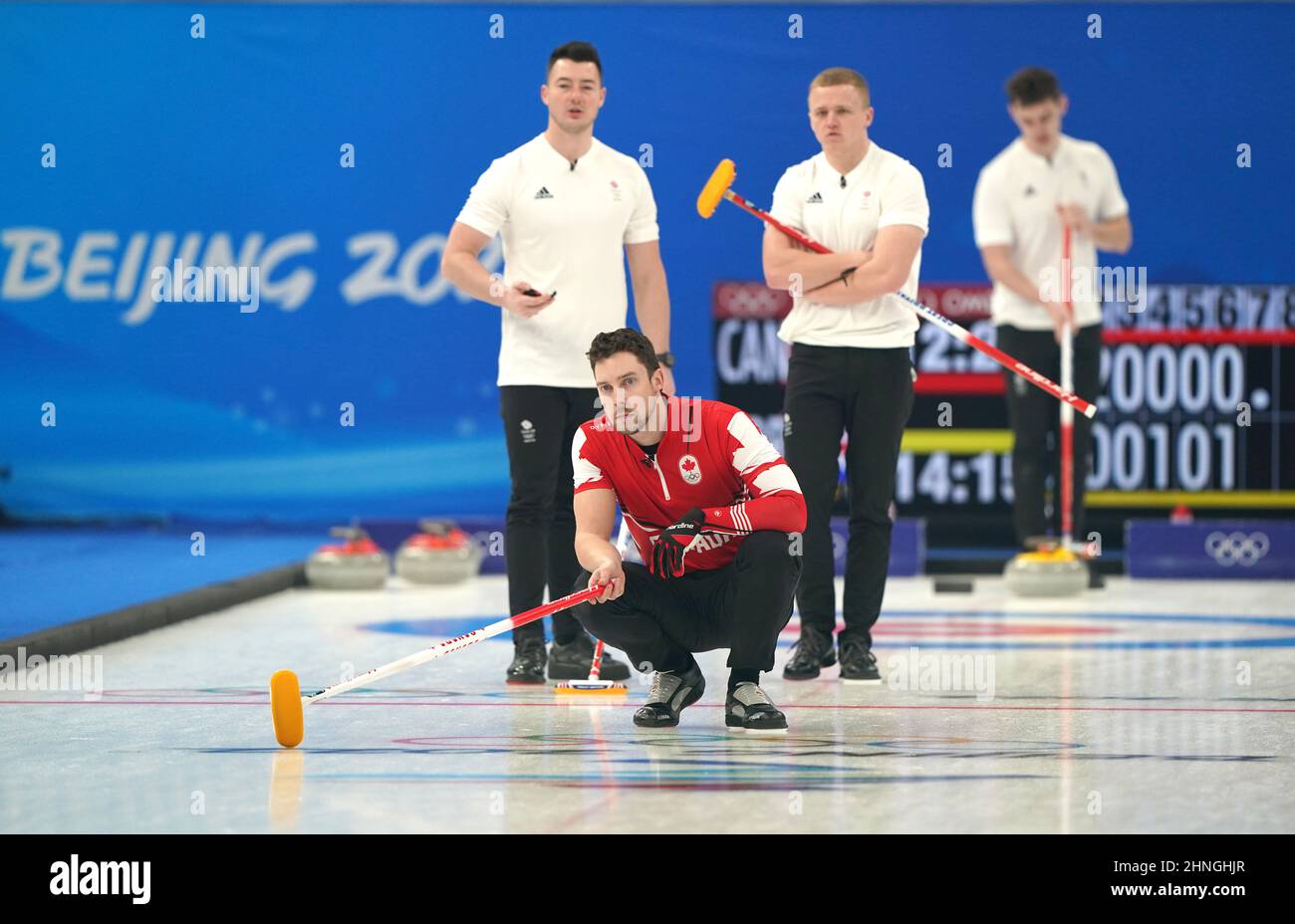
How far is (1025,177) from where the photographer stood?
703 cm

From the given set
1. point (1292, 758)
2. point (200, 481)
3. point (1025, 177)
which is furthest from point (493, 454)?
point (1292, 758)

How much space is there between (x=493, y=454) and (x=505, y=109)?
1586 millimetres

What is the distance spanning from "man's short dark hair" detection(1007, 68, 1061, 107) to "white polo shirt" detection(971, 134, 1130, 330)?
18 cm

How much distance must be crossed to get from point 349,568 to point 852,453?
2.86 meters

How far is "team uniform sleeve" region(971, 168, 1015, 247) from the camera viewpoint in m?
6.97

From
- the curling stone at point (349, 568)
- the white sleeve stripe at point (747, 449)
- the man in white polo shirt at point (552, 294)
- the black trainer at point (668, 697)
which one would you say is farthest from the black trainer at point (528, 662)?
the curling stone at point (349, 568)

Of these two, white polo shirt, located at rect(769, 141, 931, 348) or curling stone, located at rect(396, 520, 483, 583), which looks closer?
white polo shirt, located at rect(769, 141, 931, 348)

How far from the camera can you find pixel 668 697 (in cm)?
398

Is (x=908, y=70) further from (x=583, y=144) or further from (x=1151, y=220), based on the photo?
(x=583, y=144)

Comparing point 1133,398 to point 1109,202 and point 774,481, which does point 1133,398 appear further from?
point 774,481

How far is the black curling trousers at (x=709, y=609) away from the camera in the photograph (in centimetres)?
382

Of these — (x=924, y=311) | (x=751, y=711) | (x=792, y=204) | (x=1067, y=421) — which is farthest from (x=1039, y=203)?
(x=751, y=711)

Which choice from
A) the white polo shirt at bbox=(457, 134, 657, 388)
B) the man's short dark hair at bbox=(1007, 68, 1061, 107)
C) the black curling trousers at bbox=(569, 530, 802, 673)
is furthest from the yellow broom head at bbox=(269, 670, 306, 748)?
the man's short dark hair at bbox=(1007, 68, 1061, 107)

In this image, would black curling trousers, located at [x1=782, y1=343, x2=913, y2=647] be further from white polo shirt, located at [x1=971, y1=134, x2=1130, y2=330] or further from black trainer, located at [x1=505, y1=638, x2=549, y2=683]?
white polo shirt, located at [x1=971, y1=134, x2=1130, y2=330]
